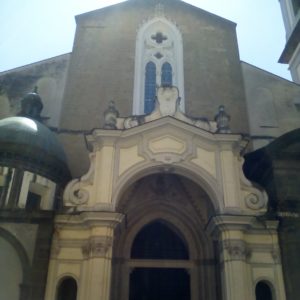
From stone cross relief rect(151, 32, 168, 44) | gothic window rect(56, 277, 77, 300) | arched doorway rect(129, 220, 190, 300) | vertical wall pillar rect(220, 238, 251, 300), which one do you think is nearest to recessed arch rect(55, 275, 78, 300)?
gothic window rect(56, 277, 77, 300)

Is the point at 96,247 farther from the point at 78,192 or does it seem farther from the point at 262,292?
the point at 262,292

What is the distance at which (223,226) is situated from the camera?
1009 cm

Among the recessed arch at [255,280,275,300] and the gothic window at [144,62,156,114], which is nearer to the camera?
the recessed arch at [255,280,275,300]

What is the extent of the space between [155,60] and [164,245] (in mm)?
9226

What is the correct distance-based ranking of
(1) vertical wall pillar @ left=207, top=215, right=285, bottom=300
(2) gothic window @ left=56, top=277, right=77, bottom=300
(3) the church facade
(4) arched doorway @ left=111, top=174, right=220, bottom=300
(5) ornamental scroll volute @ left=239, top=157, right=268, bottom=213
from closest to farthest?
(1) vertical wall pillar @ left=207, top=215, right=285, bottom=300
(3) the church facade
(2) gothic window @ left=56, top=277, right=77, bottom=300
(5) ornamental scroll volute @ left=239, top=157, right=268, bottom=213
(4) arched doorway @ left=111, top=174, right=220, bottom=300

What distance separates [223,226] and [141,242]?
12.5 feet

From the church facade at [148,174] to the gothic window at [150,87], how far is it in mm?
61

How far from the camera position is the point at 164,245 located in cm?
1291

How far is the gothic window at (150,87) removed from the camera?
1673 cm

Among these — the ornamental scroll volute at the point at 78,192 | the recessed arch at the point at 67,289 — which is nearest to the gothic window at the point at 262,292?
the recessed arch at the point at 67,289

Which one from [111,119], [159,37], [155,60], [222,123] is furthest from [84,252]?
[159,37]

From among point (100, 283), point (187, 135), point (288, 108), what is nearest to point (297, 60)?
point (288, 108)

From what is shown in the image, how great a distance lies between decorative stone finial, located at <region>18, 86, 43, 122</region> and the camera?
15231 millimetres

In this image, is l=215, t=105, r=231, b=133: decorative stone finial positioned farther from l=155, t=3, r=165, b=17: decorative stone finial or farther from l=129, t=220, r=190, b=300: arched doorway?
l=155, t=3, r=165, b=17: decorative stone finial
